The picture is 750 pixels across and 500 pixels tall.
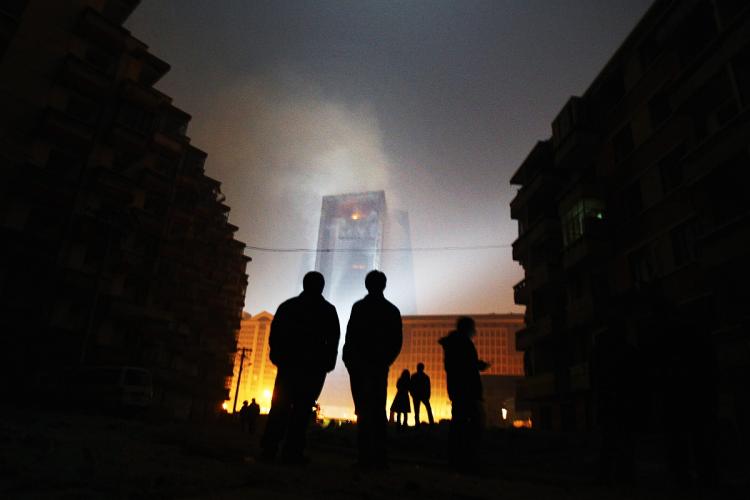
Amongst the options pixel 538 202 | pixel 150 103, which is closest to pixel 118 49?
pixel 150 103

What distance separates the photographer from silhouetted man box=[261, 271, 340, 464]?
4758mm

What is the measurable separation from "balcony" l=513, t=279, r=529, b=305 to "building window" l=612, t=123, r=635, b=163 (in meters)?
9.93

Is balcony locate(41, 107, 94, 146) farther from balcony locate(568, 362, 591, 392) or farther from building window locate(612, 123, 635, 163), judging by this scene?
balcony locate(568, 362, 591, 392)

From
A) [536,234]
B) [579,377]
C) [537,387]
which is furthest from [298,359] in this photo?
[536,234]

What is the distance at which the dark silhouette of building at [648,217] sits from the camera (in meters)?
13.1

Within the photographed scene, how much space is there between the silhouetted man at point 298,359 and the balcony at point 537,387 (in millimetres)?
21936

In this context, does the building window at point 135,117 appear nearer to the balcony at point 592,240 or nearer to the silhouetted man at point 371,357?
the balcony at point 592,240

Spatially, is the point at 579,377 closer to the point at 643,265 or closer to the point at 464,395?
the point at 643,265

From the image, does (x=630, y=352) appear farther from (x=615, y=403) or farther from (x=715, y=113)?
(x=715, y=113)

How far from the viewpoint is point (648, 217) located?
18.9 meters

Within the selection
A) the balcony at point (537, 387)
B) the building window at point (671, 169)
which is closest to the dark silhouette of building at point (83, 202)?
the balcony at point (537, 387)

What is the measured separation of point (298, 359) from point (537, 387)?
23748 millimetres

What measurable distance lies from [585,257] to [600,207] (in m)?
2.51

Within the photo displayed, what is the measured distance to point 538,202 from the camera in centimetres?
3062
